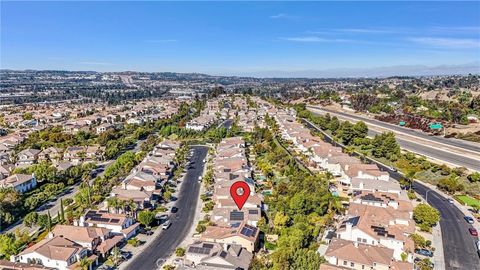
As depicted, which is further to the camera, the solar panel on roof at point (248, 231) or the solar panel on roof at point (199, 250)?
the solar panel on roof at point (248, 231)

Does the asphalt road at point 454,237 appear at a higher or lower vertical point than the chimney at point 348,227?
lower

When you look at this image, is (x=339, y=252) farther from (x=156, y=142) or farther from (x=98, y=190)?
(x=156, y=142)

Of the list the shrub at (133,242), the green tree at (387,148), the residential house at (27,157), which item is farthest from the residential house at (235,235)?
the residential house at (27,157)

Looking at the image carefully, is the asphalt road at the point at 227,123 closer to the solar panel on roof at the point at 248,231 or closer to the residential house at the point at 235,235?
the residential house at the point at 235,235

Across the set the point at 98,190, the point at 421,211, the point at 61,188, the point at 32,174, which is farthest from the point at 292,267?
the point at 32,174

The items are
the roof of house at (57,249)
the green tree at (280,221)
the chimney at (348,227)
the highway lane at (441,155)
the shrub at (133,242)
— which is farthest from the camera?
the highway lane at (441,155)

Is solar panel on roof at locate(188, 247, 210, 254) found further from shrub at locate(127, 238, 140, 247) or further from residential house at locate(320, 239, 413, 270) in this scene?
residential house at locate(320, 239, 413, 270)

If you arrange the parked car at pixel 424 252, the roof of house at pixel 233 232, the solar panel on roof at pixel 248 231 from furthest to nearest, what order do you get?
1. the solar panel on roof at pixel 248 231
2. the roof of house at pixel 233 232
3. the parked car at pixel 424 252
